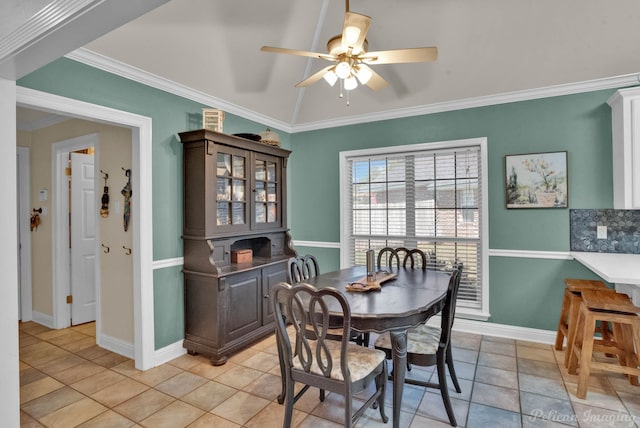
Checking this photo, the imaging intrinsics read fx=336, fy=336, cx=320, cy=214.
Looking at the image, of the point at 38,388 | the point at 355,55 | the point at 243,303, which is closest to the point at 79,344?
the point at 38,388

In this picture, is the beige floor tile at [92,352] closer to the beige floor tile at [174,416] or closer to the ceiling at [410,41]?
Answer: the beige floor tile at [174,416]

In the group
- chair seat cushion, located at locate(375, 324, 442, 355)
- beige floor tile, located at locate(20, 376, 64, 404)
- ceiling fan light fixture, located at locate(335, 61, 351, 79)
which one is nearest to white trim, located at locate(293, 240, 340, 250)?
chair seat cushion, located at locate(375, 324, 442, 355)

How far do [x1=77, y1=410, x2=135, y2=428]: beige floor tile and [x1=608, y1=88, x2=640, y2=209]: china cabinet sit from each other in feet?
14.0

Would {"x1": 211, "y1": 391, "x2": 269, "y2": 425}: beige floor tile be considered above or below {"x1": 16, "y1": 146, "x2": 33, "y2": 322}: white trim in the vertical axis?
below

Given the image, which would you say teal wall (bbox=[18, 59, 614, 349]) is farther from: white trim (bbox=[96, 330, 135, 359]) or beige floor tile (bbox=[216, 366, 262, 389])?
beige floor tile (bbox=[216, 366, 262, 389])

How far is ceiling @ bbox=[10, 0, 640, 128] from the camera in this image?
2789 millimetres

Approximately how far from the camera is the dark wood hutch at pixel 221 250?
3.11 m

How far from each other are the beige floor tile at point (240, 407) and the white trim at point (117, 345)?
4.48 feet

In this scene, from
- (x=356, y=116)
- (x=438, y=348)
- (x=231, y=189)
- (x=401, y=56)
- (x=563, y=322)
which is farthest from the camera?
(x=356, y=116)

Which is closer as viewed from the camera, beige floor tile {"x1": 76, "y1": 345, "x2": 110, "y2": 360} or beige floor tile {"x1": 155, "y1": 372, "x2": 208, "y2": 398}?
beige floor tile {"x1": 155, "y1": 372, "x2": 208, "y2": 398}

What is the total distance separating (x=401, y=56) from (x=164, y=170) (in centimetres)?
229

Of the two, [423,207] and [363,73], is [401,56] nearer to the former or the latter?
[363,73]

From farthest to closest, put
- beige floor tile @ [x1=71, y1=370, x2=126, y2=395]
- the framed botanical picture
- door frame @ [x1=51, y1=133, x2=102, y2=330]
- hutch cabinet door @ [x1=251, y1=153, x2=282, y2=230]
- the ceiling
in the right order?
door frame @ [x1=51, y1=133, x2=102, y2=330] → hutch cabinet door @ [x1=251, y1=153, x2=282, y2=230] → the framed botanical picture → the ceiling → beige floor tile @ [x1=71, y1=370, x2=126, y2=395]

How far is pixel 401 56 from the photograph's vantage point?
91.7 inches
